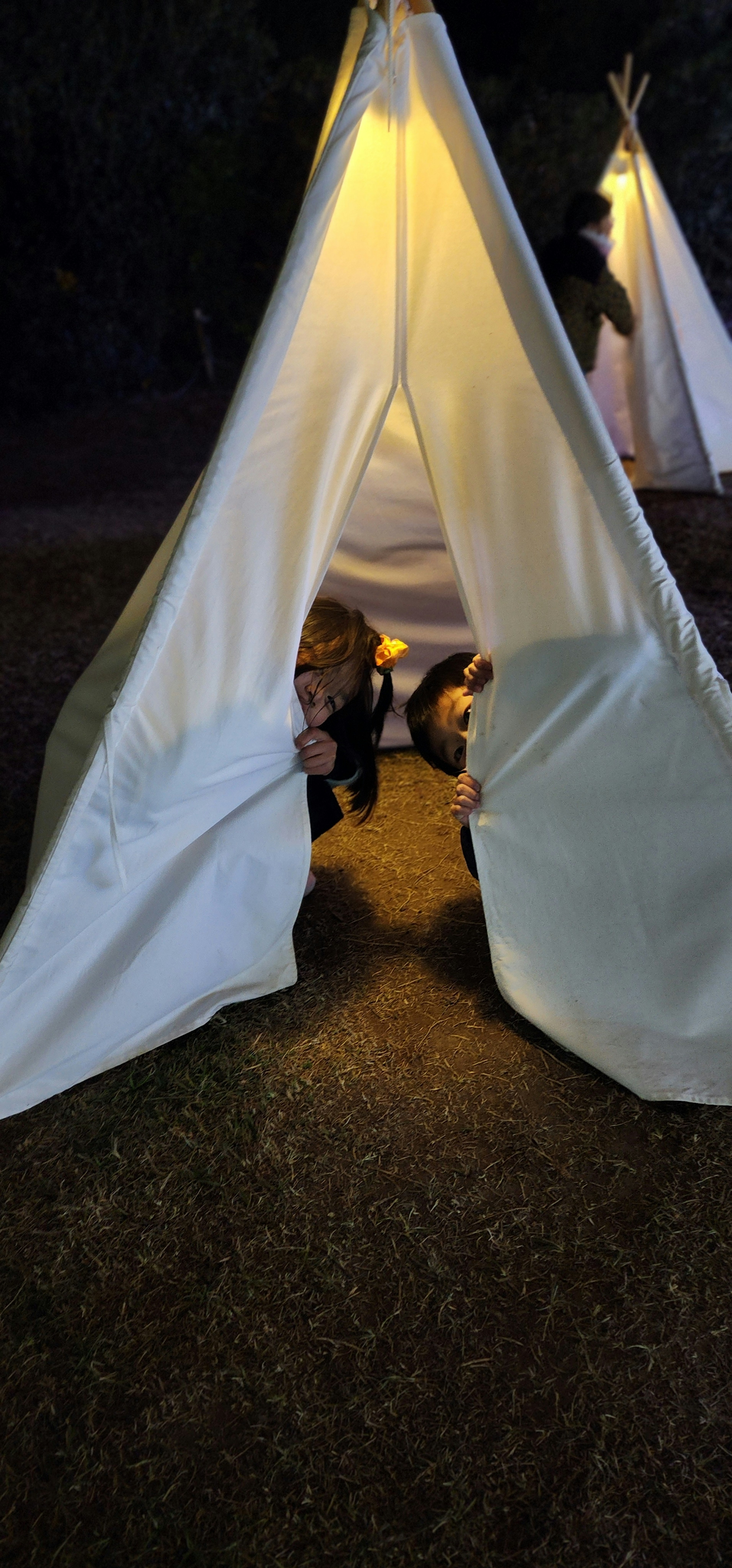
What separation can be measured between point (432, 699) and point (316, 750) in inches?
13.8

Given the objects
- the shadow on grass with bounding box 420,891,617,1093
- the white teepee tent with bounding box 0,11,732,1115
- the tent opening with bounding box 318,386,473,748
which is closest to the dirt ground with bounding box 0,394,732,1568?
the shadow on grass with bounding box 420,891,617,1093

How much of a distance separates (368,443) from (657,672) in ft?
2.37

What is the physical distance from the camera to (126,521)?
629 centimetres

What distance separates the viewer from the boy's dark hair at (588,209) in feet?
16.2

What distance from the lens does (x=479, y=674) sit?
6.57 feet

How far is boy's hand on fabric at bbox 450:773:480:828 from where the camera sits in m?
1.99

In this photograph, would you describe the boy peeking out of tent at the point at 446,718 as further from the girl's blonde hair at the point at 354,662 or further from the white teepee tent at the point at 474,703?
the white teepee tent at the point at 474,703

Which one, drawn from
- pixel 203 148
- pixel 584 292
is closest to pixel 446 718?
pixel 584 292

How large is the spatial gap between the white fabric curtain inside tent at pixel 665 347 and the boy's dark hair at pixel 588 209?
521 millimetres

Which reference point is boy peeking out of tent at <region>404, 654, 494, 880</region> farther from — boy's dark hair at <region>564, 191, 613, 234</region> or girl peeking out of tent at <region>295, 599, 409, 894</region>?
boy's dark hair at <region>564, 191, 613, 234</region>

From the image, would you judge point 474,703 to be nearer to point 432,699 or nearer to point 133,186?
point 432,699

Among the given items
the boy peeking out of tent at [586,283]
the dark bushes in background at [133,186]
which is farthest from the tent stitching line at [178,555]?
the dark bushes in background at [133,186]

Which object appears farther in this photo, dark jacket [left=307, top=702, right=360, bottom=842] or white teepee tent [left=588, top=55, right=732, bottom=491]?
white teepee tent [left=588, top=55, right=732, bottom=491]

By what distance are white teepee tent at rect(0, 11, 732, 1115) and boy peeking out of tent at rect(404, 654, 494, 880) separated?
0.79 feet
